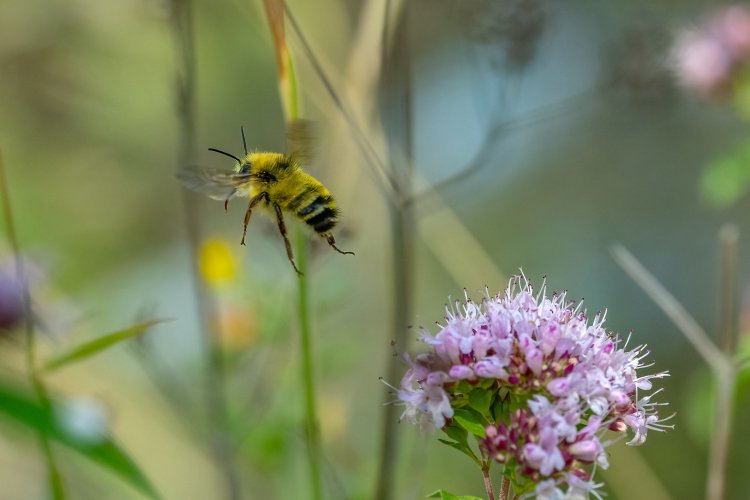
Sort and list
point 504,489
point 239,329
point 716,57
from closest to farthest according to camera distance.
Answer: point 504,489 < point 239,329 < point 716,57

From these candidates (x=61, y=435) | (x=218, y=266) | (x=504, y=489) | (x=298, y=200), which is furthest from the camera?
(x=218, y=266)

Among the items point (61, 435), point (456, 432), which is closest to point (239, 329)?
point (61, 435)

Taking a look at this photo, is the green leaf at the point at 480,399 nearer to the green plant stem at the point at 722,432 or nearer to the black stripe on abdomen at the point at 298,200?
the black stripe on abdomen at the point at 298,200

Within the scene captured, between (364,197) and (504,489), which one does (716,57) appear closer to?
(364,197)

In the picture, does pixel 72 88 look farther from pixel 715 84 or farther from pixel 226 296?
pixel 715 84

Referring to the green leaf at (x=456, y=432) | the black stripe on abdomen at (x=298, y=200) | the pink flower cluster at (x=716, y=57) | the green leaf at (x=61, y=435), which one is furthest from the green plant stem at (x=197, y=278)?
the pink flower cluster at (x=716, y=57)

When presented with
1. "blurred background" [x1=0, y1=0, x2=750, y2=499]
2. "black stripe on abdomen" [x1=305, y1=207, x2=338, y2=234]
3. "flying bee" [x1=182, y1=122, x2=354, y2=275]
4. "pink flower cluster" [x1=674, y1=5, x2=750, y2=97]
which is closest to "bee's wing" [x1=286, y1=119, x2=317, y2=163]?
"flying bee" [x1=182, y1=122, x2=354, y2=275]

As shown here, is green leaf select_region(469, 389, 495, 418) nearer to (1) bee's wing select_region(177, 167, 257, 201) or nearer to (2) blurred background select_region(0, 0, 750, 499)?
(1) bee's wing select_region(177, 167, 257, 201)
